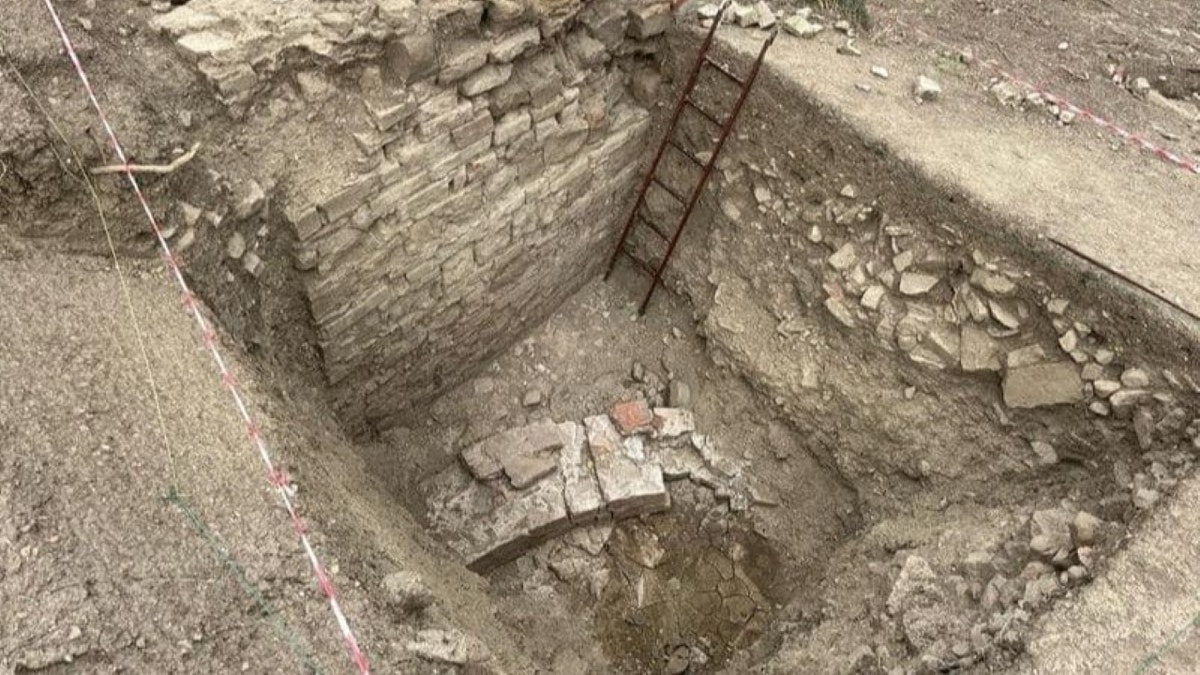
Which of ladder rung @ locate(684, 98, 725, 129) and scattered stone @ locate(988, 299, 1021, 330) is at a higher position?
ladder rung @ locate(684, 98, 725, 129)

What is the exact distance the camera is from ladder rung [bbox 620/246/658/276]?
6.56 metres

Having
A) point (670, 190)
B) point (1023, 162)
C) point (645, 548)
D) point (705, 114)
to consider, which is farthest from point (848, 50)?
point (645, 548)

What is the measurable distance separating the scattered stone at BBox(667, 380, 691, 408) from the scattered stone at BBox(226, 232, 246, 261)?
3.22 meters

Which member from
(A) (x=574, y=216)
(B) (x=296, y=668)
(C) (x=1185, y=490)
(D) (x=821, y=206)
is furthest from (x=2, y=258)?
(C) (x=1185, y=490)

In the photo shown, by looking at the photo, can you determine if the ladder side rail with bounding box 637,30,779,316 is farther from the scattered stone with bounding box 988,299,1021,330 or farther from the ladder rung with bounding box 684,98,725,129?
the scattered stone with bounding box 988,299,1021,330

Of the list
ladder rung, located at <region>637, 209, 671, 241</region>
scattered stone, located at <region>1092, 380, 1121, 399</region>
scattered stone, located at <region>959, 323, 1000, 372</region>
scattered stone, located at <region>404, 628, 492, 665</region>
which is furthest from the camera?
ladder rung, located at <region>637, 209, 671, 241</region>

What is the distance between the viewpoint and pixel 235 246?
13.6 feet

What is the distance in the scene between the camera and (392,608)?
3.29m

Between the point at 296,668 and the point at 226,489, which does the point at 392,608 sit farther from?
the point at 226,489

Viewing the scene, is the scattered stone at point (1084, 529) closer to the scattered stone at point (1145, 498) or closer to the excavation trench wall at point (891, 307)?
the scattered stone at point (1145, 498)

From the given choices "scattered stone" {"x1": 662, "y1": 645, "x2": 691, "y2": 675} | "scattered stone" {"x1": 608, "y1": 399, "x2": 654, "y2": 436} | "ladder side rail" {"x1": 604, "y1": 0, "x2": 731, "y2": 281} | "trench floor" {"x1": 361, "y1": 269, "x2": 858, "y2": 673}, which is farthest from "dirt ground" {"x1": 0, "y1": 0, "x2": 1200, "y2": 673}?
"ladder side rail" {"x1": 604, "y1": 0, "x2": 731, "y2": 281}

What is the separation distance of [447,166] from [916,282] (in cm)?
285

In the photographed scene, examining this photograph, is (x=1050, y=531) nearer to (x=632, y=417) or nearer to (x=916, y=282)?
(x=916, y=282)

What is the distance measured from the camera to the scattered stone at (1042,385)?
4.75 m
